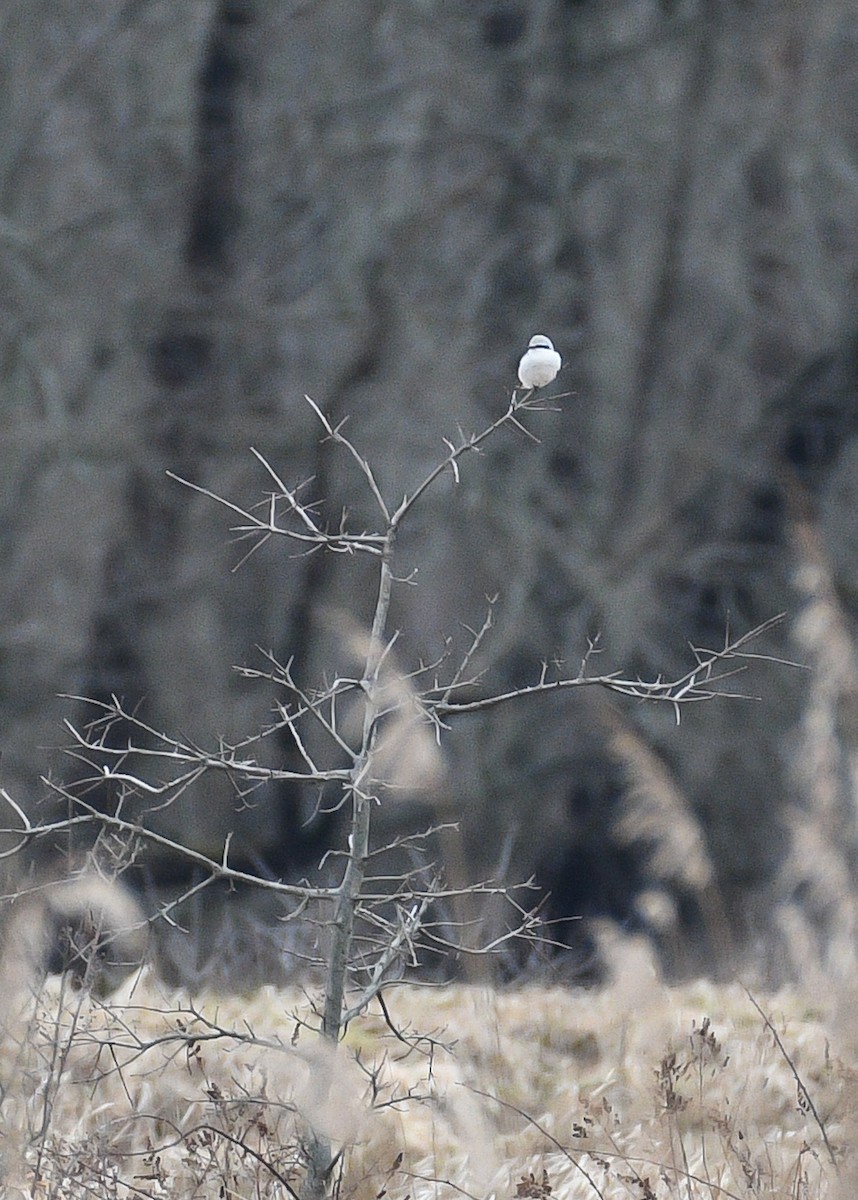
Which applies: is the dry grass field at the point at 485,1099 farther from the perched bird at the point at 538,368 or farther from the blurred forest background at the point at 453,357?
the blurred forest background at the point at 453,357

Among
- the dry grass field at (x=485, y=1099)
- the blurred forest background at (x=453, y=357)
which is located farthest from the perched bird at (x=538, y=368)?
the blurred forest background at (x=453, y=357)

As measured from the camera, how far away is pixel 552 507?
6879 mm

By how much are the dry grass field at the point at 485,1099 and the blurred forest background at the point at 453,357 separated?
195 centimetres

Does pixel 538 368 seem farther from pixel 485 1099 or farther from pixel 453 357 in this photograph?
pixel 453 357

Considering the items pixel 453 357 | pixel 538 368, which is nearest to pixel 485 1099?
pixel 538 368

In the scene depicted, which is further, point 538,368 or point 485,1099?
point 485,1099

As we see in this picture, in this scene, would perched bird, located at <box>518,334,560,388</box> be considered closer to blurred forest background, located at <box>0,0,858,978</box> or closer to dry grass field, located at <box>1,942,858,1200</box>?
dry grass field, located at <box>1,942,858,1200</box>

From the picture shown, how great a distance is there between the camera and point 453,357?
6.86 metres

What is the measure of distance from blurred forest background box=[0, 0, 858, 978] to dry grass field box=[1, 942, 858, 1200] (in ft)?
6.39

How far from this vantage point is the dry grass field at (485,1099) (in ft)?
9.26

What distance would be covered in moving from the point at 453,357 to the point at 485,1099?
3.81 meters

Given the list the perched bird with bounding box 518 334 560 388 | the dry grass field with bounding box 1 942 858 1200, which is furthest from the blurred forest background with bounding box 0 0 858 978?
the perched bird with bounding box 518 334 560 388

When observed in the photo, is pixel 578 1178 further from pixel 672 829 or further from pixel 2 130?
pixel 2 130

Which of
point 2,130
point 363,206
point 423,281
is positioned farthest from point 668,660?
point 2,130
